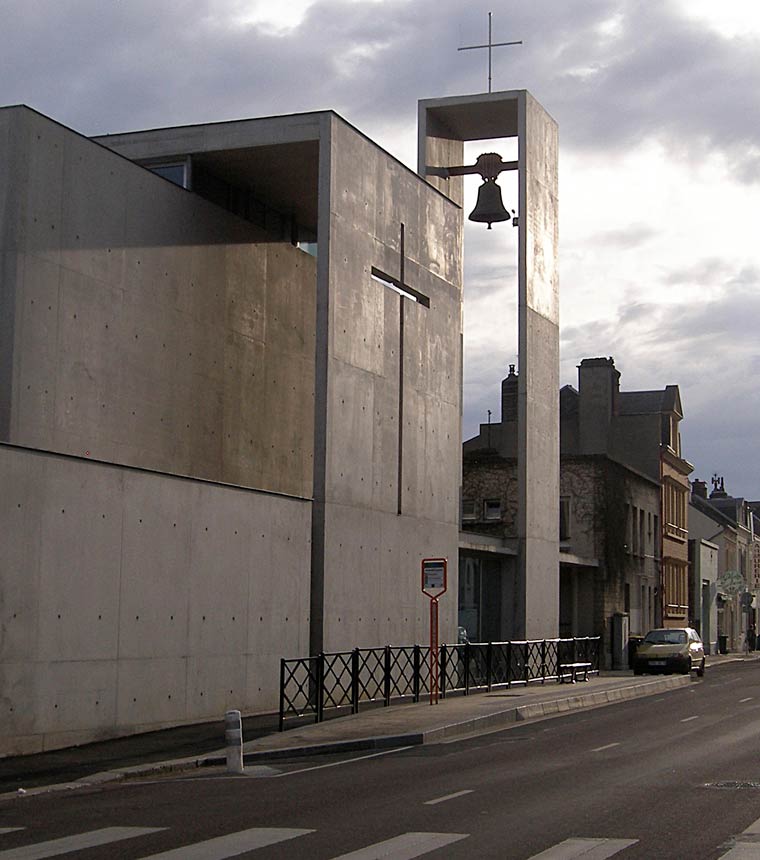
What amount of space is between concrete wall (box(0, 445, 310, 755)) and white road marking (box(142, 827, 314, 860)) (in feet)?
25.1

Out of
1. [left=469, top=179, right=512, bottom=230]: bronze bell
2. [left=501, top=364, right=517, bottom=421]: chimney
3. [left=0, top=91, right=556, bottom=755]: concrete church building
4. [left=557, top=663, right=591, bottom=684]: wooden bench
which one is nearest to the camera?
[left=0, top=91, right=556, bottom=755]: concrete church building

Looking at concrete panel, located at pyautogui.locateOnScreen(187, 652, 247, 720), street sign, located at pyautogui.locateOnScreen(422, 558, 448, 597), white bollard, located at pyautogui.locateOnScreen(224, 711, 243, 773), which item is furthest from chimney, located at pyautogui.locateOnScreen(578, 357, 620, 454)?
white bollard, located at pyautogui.locateOnScreen(224, 711, 243, 773)

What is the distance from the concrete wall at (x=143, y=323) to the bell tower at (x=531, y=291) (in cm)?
549

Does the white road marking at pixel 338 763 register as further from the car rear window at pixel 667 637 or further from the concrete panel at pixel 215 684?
the car rear window at pixel 667 637

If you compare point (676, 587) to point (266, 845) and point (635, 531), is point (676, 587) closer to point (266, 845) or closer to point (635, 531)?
point (635, 531)

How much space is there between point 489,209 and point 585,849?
83.1ft

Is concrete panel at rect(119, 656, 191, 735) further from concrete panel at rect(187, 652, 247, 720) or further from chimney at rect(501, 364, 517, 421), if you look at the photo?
chimney at rect(501, 364, 517, 421)

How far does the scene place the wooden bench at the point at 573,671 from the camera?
34.6 metres

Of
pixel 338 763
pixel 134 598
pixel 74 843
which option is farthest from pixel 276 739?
pixel 74 843

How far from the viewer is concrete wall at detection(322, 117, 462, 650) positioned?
2708 centimetres

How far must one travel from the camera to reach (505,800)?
13.0 m

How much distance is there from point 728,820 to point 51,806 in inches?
253

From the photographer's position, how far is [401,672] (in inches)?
1063

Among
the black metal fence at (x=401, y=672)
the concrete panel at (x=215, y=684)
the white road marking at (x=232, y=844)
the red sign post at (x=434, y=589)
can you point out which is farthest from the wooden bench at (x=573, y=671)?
the white road marking at (x=232, y=844)
